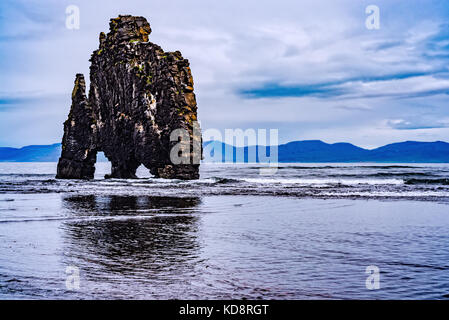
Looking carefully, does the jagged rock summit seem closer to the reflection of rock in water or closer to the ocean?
the reflection of rock in water

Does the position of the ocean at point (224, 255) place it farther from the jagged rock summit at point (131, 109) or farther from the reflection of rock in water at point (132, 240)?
the jagged rock summit at point (131, 109)

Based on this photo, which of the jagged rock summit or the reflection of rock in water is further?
the jagged rock summit

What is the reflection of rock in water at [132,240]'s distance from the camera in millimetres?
9688

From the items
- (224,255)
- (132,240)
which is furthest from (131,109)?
(224,255)

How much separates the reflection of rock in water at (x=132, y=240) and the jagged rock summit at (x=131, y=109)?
1500 inches

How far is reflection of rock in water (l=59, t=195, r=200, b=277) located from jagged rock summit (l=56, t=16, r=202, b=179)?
38.1 metres

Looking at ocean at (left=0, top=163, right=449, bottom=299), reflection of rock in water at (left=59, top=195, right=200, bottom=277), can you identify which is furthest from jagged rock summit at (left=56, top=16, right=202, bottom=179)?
ocean at (left=0, top=163, right=449, bottom=299)

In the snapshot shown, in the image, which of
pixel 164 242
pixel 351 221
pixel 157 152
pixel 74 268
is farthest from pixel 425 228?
pixel 157 152

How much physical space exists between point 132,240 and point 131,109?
5292cm

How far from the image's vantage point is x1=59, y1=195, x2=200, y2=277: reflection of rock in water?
31.8 ft

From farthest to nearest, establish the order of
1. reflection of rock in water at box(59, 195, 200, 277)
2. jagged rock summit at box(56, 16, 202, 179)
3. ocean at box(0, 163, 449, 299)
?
jagged rock summit at box(56, 16, 202, 179), reflection of rock in water at box(59, 195, 200, 277), ocean at box(0, 163, 449, 299)
